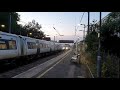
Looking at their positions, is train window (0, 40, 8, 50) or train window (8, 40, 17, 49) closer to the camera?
train window (0, 40, 8, 50)

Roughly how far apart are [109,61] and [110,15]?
622 centimetres

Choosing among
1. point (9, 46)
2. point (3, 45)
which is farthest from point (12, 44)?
point (3, 45)

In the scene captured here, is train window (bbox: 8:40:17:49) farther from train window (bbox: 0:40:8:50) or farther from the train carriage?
train window (bbox: 0:40:8:50)

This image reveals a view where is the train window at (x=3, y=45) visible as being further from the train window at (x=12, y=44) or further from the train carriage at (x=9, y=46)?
the train window at (x=12, y=44)

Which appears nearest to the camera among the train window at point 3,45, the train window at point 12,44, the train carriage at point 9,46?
the train window at point 3,45

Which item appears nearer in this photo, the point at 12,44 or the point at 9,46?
the point at 9,46

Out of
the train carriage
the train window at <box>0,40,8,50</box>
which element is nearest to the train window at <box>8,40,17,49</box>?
the train carriage

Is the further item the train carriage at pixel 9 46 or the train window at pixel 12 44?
the train window at pixel 12 44

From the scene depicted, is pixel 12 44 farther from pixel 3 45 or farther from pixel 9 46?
pixel 3 45

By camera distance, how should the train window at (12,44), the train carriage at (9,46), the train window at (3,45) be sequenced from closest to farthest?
the train window at (3,45), the train carriage at (9,46), the train window at (12,44)

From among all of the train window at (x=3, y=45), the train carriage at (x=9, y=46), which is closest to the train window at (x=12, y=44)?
the train carriage at (x=9, y=46)

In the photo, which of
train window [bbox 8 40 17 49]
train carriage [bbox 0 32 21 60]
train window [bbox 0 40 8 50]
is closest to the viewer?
train window [bbox 0 40 8 50]

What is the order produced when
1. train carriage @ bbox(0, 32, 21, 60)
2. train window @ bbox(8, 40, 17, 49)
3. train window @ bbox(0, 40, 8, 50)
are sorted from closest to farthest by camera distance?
train window @ bbox(0, 40, 8, 50) → train carriage @ bbox(0, 32, 21, 60) → train window @ bbox(8, 40, 17, 49)
